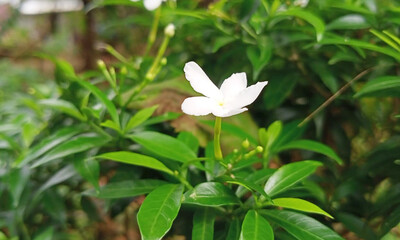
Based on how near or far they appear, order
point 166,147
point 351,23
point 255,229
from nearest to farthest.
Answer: point 255,229, point 166,147, point 351,23

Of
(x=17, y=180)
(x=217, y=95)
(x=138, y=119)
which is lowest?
(x=17, y=180)

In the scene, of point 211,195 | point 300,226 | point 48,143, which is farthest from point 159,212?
point 48,143

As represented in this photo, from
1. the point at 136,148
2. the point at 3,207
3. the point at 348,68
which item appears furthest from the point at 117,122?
the point at 348,68

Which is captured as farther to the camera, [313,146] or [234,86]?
[313,146]

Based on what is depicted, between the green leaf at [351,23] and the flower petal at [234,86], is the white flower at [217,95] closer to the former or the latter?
the flower petal at [234,86]

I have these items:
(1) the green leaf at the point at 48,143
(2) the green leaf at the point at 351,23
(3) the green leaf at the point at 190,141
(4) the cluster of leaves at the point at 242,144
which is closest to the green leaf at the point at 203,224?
(4) the cluster of leaves at the point at 242,144

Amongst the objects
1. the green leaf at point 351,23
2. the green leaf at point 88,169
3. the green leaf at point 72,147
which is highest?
the green leaf at point 351,23

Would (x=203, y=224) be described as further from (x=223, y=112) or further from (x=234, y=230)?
(x=223, y=112)
